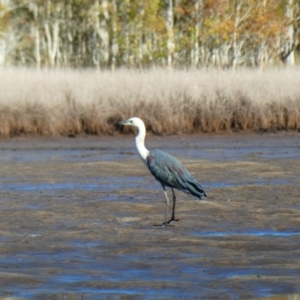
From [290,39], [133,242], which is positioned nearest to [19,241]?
[133,242]

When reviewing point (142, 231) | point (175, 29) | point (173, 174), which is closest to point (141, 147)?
point (173, 174)

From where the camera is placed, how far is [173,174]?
9.10m

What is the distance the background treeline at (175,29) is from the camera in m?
34.9

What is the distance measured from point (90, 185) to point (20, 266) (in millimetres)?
5365

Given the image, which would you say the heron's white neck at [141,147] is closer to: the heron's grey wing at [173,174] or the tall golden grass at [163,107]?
the heron's grey wing at [173,174]

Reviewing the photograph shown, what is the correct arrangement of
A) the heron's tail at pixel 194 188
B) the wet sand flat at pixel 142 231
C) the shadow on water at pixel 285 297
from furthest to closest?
1. the heron's tail at pixel 194 188
2. the wet sand flat at pixel 142 231
3. the shadow on water at pixel 285 297

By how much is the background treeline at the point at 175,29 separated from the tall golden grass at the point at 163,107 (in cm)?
1088

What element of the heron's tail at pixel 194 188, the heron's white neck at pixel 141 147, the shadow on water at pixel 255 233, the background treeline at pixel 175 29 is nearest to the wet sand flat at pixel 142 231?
the shadow on water at pixel 255 233

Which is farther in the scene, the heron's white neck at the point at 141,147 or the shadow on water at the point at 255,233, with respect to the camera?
the heron's white neck at the point at 141,147

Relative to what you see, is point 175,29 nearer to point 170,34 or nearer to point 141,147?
point 170,34

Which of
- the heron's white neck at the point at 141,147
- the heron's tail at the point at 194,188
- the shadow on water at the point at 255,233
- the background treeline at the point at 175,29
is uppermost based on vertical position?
the heron's white neck at the point at 141,147

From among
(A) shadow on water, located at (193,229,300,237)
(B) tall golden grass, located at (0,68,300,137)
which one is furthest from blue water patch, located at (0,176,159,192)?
(B) tall golden grass, located at (0,68,300,137)

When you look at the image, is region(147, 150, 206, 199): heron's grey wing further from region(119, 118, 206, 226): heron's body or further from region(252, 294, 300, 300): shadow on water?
region(252, 294, 300, 300): shadow on water

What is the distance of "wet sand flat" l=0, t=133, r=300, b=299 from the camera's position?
21.5 ft
